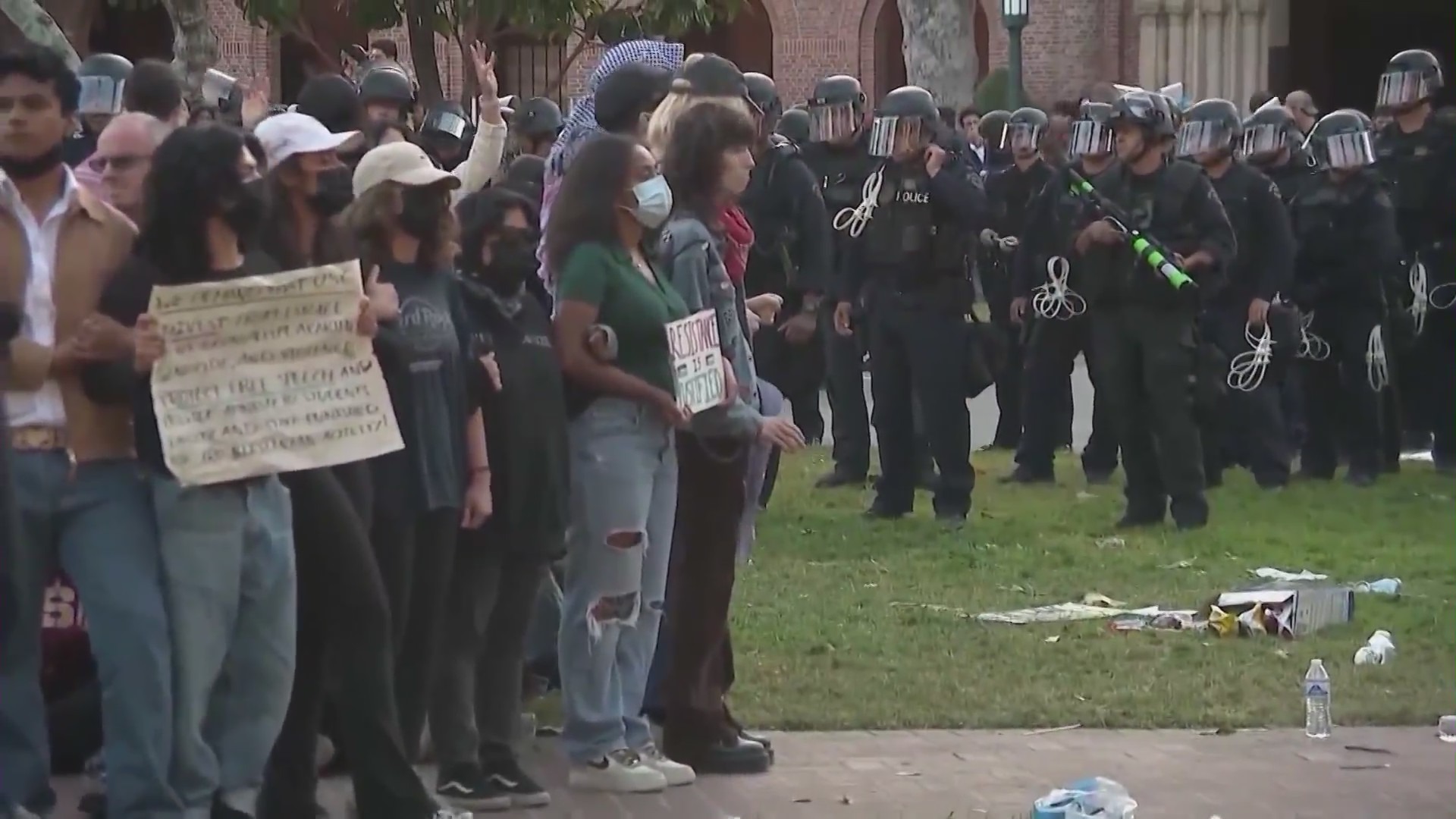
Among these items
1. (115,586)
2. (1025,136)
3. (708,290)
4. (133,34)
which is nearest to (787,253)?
(1025,136)

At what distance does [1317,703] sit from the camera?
761 cm

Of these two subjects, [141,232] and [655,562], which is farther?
[655,562]

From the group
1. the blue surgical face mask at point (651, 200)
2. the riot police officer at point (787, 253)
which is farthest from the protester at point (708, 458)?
the riot police officer at point (787, 253)

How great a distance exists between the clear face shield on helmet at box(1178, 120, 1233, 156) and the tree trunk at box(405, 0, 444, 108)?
4.68 m

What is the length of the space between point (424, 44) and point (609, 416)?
9000 millimetres

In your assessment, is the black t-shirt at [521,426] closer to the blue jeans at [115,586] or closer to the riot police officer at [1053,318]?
the blue jeans at [115,586]

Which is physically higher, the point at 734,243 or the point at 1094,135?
the point at 1094,135

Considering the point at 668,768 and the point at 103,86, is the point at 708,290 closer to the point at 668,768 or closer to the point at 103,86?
the point at 668,768

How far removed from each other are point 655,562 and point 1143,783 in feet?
5.13

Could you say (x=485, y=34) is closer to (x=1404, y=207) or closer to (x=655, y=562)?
(x=1404, y=207)

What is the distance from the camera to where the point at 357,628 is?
19.2ft

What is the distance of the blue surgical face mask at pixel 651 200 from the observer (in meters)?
6.64

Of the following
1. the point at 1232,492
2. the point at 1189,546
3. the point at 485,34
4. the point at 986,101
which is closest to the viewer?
the point at 1189,546

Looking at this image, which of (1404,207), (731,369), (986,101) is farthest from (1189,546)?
(986,101)
